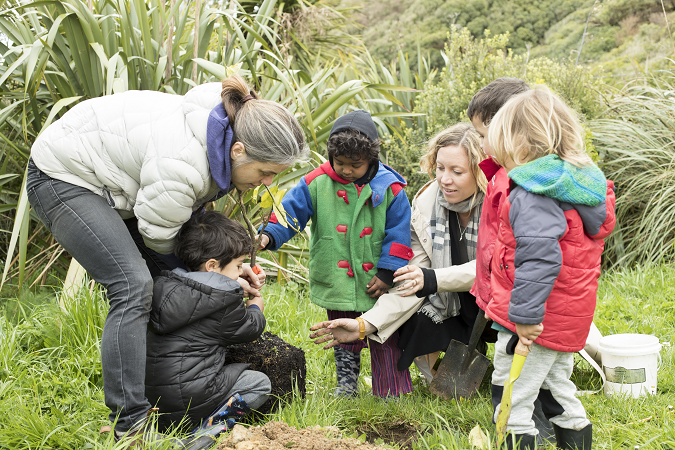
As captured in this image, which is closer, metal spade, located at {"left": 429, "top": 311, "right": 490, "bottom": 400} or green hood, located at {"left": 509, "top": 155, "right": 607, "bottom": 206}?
green hood, located at {"left": 509, "top": 155, "right": 607, "bottom": 206}

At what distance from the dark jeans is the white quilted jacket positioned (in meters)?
0.07

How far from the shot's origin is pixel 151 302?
199 cm

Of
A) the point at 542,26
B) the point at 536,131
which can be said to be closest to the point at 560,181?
the point at 536,131

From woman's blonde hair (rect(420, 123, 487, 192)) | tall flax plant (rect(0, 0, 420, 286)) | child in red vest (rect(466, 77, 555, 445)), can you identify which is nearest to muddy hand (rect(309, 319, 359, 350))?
child in red vest (rect(466, 77, 555, 445))

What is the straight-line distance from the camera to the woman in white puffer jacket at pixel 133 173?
1867mm

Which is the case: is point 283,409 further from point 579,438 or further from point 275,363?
point 579,438

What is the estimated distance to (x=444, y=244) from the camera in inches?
105

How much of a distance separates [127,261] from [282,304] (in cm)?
182

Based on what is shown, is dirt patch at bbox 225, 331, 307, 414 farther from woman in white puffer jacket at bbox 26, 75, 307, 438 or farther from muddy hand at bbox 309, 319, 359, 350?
woman in white puffer jacket at bbox 26, 75, 307, 438

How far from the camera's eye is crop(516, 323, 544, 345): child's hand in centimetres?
180

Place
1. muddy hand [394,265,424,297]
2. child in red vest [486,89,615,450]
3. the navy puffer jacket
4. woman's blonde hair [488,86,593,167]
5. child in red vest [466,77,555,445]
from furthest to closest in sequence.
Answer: muddy hand [394,265,424,297] → child in red vest [466,77,555,445] → the navy puffer jacket → woman's blonde hair [488,86,593,167] → child in red vest [486,89,615,450]

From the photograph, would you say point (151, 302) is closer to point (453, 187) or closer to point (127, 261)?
point (127, 261)

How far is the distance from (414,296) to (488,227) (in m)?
0.57

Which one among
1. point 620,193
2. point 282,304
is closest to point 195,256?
point 282,304
